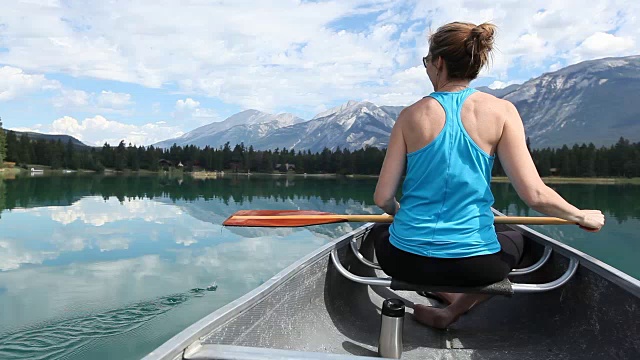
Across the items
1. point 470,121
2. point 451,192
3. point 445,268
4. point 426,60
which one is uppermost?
point 426,60

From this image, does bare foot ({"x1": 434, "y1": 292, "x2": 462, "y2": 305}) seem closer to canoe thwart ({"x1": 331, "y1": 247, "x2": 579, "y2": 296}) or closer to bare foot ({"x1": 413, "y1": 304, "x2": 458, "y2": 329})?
bare foot ({"x1": 413, "y1": 304, "x2": 458, "y2": 329})

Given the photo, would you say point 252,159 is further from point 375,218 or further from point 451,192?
point 451,192

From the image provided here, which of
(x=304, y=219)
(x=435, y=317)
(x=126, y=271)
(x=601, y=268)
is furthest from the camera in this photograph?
(x=126, y=271)

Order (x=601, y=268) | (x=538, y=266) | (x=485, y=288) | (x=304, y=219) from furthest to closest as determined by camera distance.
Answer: (x=304, y=219)
(x=538, y=266)
(x=601, y=268)
(x=485, y=288)

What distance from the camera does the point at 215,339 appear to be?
212 centimetres

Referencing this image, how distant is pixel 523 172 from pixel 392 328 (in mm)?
1200

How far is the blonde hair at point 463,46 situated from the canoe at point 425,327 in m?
1.41

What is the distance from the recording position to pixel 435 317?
13.1 feet

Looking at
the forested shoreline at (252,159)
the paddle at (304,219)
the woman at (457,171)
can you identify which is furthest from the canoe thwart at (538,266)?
the forested shoreline at (252,159)

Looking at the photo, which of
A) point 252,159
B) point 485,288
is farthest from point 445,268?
point 252,159

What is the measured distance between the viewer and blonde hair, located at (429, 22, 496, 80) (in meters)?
2.77

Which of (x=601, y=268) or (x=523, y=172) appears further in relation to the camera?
(x=601, y=268)

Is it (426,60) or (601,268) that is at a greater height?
(426,60)

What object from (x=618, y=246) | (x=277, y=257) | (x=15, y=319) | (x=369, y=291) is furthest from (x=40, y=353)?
(x=618, y=246)
